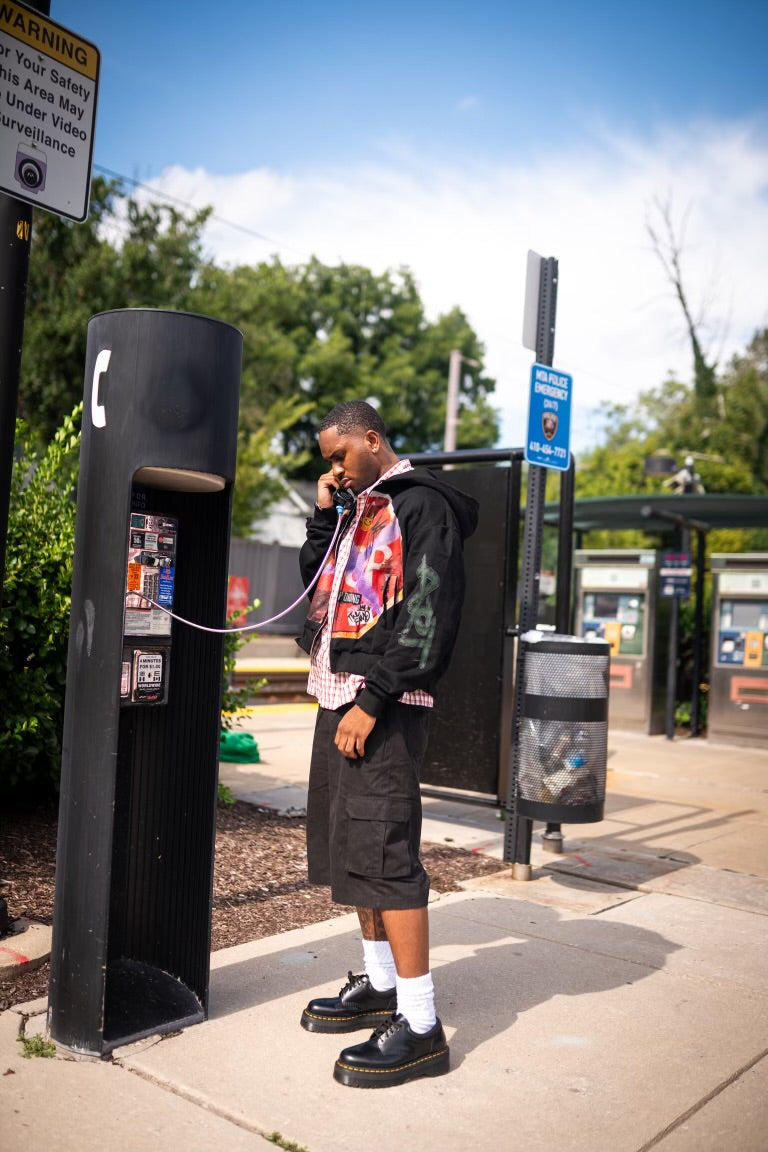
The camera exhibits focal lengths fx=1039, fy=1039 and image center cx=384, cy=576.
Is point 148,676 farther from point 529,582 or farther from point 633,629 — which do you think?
point 633,629

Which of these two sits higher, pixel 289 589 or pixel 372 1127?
pixel 289 589

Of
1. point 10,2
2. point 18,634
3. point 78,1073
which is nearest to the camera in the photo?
point 78,1073

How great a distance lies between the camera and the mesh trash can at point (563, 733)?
5.14 meters

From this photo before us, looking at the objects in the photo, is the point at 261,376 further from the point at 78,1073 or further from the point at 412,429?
the point at 78,1073

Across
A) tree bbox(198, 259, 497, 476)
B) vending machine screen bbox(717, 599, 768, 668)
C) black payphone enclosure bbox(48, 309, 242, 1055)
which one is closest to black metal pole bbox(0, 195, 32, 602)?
black payphone enclosure bbox(48, 309, 242, 1055)

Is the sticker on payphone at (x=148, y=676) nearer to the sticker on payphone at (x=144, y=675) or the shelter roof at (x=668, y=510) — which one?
the sticker on payphone at (x=144, y=675)

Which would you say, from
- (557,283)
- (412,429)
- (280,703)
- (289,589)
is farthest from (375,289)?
(557,283)

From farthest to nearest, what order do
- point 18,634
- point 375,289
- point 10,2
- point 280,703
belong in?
point 375,289
point 280,703
point 18,634
point 10,2

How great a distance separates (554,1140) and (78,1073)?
1320mm

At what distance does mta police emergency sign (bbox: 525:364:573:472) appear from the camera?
18.0ft

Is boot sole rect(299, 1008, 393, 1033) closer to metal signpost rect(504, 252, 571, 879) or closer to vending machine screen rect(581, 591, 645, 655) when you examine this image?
metal signpost rect(504, 252, 571, 879)

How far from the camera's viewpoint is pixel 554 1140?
105 inches

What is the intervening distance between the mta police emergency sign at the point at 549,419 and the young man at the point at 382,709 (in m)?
2.33

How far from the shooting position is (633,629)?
12.9m
